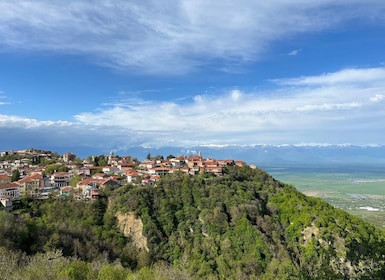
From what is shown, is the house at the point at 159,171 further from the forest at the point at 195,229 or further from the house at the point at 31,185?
the house at the point at 31,185

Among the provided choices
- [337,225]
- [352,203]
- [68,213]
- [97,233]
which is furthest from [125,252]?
[352,203]

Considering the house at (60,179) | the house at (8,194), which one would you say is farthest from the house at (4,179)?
the house at (60,179)

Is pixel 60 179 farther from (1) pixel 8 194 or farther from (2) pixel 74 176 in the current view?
(1) pixel 8 194

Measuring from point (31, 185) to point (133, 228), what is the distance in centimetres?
1767

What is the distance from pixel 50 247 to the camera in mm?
28750

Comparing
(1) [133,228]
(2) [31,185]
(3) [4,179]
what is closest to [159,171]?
(1) [133,228]

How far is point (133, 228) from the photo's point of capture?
4028 cm

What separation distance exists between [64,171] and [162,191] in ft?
71.2

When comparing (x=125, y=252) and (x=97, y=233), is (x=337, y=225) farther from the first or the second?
(x=97, y=233)

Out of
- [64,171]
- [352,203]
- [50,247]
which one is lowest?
[352,203]

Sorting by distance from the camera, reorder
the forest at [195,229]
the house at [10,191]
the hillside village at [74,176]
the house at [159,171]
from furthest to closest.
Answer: the house at [159,171], the hillside village at [74,176], the house at [10,191], the forest at [195,229]

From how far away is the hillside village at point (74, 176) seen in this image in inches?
1757

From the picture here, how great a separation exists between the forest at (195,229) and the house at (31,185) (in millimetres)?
4490

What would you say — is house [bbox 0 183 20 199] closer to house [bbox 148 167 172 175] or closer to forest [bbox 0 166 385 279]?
forest [bbox 0 166 385 279]
